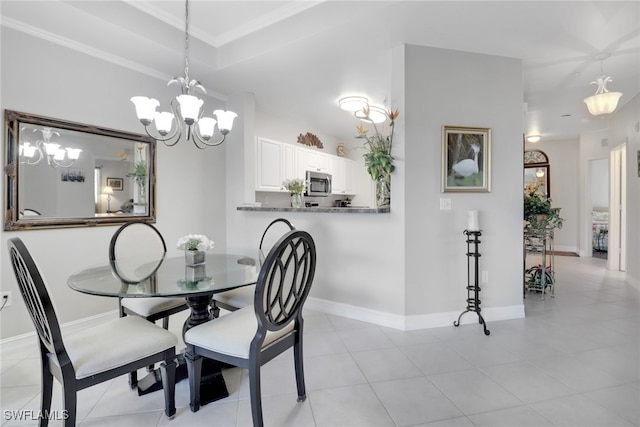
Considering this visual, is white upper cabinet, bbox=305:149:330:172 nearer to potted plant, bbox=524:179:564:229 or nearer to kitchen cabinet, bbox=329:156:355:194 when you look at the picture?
→ kitchen cabinet, bbox=329:156:355:194

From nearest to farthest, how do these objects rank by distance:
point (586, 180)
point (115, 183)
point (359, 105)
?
1. point (115, 183)
2. point (359, 105)
3. point (586, 180)

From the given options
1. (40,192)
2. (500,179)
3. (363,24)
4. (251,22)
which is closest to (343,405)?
(500,179)

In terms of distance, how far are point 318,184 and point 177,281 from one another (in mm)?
3950

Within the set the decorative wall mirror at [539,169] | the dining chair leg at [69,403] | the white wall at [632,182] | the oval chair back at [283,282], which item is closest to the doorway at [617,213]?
the white wall at [632,182]

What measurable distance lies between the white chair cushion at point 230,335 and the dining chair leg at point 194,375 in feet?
0.28

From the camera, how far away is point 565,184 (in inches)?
267

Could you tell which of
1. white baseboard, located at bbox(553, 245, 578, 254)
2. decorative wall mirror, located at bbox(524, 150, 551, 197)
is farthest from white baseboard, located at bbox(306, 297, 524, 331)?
decorative wall mirror, located at bbox(524, 150, 551, 197)

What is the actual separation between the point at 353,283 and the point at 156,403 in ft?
6.01

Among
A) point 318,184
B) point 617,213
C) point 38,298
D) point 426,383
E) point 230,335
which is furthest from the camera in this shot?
point 318,184

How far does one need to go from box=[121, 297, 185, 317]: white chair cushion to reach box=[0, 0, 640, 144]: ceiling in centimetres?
213

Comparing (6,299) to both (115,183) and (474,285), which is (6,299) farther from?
(474,285)

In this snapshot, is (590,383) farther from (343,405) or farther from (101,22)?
(101,22)

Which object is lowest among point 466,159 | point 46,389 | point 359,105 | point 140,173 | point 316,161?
point 46,389

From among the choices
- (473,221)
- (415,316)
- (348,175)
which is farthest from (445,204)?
(348,175)
